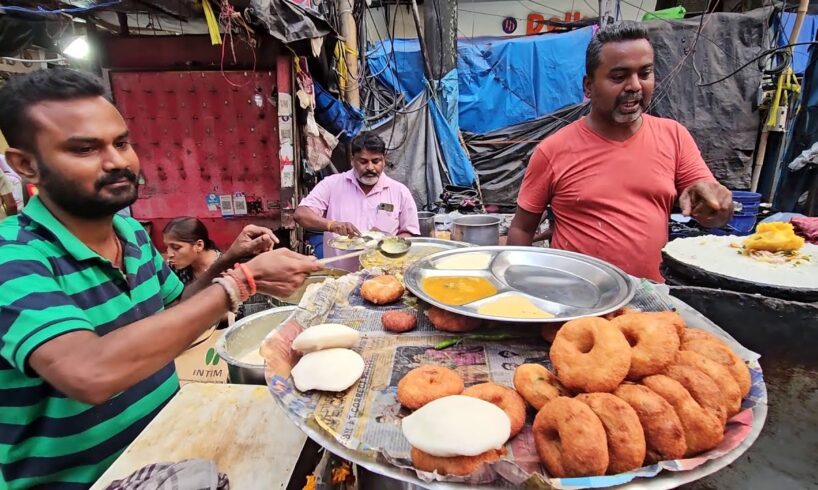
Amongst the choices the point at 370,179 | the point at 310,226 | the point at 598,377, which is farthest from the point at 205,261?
the point at 598,377

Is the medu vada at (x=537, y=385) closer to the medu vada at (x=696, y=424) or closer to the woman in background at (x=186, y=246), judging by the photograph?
the medu vada at (x=696, y=424)

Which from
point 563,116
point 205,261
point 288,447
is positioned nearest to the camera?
point 288,447

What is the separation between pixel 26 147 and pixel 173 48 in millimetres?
4795

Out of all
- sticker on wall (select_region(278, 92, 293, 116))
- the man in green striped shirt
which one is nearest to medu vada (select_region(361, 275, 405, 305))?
the man in green striped shirt

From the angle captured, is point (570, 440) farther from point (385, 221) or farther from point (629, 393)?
point (385, 221)

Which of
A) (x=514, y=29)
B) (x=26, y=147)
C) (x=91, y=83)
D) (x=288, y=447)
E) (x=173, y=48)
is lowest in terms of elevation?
(x=288, y=447)

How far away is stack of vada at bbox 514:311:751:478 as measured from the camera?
0.93 meters

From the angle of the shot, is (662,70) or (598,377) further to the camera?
(662,70)

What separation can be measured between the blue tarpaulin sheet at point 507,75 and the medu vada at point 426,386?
8658 mm

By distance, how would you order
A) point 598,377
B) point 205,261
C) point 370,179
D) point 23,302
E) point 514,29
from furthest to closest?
point 514,29 → point 370,179 → point 205,261 → point 23,302 → point 598,377

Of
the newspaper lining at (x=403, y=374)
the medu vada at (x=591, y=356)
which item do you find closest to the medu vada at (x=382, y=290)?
the newspaper lining at (x=403, y=374)

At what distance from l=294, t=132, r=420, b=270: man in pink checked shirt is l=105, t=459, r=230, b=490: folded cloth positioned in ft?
9.75

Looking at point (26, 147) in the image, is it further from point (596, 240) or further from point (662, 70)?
point (662, 70)

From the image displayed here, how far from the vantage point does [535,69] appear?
9438 mm
